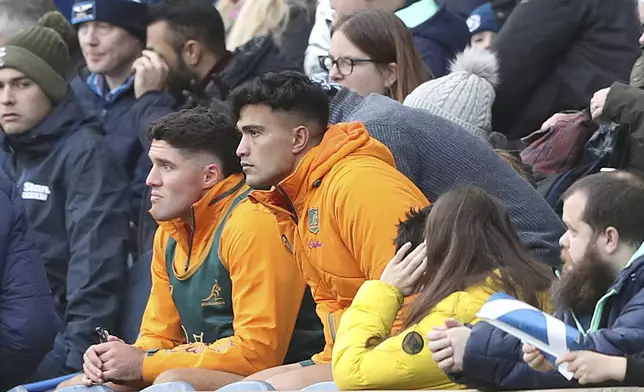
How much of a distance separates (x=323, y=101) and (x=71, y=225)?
2.45m

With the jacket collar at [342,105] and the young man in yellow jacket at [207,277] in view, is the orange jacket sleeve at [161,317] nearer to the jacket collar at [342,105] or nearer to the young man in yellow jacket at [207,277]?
the young man in yellow jacket at [207,277]

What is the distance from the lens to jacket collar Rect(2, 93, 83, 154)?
27.5 feet

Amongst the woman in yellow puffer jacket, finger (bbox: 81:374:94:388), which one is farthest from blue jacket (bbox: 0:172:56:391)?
the woman in yellow puffer jacket

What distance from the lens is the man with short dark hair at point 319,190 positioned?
223 inches

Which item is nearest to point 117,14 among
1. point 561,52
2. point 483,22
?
point 483,22

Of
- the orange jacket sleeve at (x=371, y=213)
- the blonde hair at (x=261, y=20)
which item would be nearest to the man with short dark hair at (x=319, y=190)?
the orange jacket sleeve at (x=371, y=213)

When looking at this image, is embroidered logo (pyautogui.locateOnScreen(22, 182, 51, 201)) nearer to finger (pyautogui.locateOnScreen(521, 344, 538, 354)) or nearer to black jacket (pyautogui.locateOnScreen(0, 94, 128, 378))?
black jacket (pyautogui.locateOnScreen(0, 94, 128, 378))

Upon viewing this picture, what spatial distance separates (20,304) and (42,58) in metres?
2.03

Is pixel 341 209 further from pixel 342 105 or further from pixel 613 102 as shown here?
pixel 613 102

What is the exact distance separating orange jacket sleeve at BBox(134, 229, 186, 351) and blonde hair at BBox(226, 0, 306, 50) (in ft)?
7.88

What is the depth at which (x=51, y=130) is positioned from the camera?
838cm

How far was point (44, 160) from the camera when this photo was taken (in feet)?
27.4

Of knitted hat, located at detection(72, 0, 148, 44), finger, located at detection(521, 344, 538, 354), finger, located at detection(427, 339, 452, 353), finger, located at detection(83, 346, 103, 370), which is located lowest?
finger, located at detection(83, 346, 103, 370)

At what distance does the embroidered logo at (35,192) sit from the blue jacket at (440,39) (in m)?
2.07
